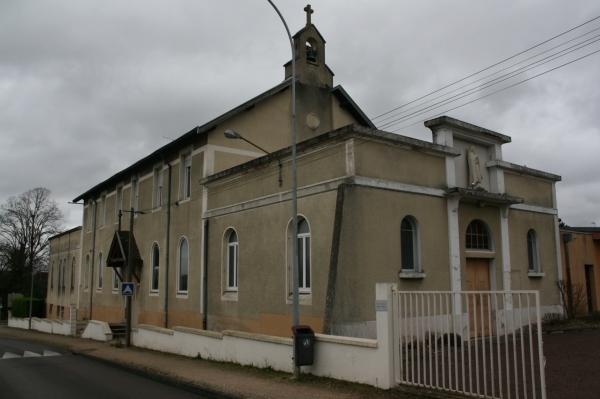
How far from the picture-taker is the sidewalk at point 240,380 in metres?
8.86

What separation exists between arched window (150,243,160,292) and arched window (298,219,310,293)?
34.2ft

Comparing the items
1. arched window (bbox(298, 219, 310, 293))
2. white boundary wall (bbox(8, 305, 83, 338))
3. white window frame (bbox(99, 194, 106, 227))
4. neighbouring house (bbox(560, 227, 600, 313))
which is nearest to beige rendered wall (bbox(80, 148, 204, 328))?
white window frame (bbox(99, 194, 106, 227))

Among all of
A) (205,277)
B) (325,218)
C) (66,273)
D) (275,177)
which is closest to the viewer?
(325,218)

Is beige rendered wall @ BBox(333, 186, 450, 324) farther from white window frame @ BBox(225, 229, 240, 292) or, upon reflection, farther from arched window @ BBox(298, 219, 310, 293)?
white window frame @ BBox(225, 229, 240, 292)

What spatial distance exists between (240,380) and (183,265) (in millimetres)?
10374

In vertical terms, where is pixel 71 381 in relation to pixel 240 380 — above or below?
below

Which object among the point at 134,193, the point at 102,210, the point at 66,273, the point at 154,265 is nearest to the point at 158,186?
the point at 134,193

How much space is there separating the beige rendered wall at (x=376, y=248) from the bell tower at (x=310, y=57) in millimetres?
7746

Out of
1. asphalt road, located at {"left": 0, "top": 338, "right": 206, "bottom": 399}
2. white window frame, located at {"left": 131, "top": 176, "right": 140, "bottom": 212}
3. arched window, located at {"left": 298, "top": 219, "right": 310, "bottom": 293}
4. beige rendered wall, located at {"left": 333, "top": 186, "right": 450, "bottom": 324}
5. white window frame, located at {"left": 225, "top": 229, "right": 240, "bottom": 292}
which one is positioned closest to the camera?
asphalt road, located at {"left": 0, "top": 338, "right": 206, "bottom": 399}

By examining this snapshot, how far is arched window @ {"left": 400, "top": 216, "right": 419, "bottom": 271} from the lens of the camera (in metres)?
13.5

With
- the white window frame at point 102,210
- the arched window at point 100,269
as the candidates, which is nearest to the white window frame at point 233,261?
the arched window at point 100,269

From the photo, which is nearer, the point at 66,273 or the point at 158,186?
the point at 158,186

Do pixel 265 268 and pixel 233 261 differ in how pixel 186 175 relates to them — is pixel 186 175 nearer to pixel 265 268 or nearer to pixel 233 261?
pixel 233 261

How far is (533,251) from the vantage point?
17.6 meters
